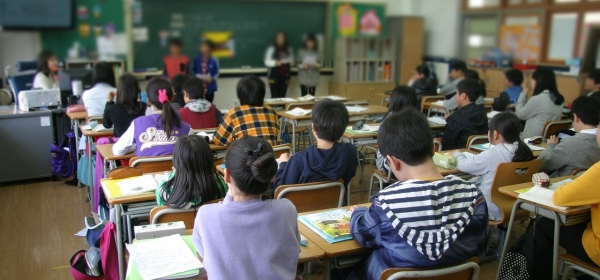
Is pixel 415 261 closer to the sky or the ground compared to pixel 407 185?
closer to the ground

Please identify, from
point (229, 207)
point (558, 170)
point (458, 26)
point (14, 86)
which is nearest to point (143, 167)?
point (229, 207)

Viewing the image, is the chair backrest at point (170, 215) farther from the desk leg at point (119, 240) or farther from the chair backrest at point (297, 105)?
the chair backrest at point (297, 105)

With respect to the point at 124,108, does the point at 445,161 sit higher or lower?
lower

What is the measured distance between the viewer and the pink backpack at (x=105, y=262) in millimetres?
2371

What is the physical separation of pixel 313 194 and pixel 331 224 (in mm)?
542

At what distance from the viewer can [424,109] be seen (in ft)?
21.3

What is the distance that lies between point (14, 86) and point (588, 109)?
18.1ft

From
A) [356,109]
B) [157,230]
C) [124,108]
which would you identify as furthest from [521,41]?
[157,230]

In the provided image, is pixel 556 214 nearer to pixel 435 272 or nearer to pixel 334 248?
pixel 435 272

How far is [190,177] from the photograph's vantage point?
2270 mm

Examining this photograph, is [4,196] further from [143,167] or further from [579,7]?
[579,7]

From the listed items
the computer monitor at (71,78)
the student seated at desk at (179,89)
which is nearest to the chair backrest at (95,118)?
the student seated at desk at (179,89)

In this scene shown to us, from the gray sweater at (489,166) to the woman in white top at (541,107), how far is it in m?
2.14

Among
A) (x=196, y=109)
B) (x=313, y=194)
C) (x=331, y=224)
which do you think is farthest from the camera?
(x=196, y=109)
